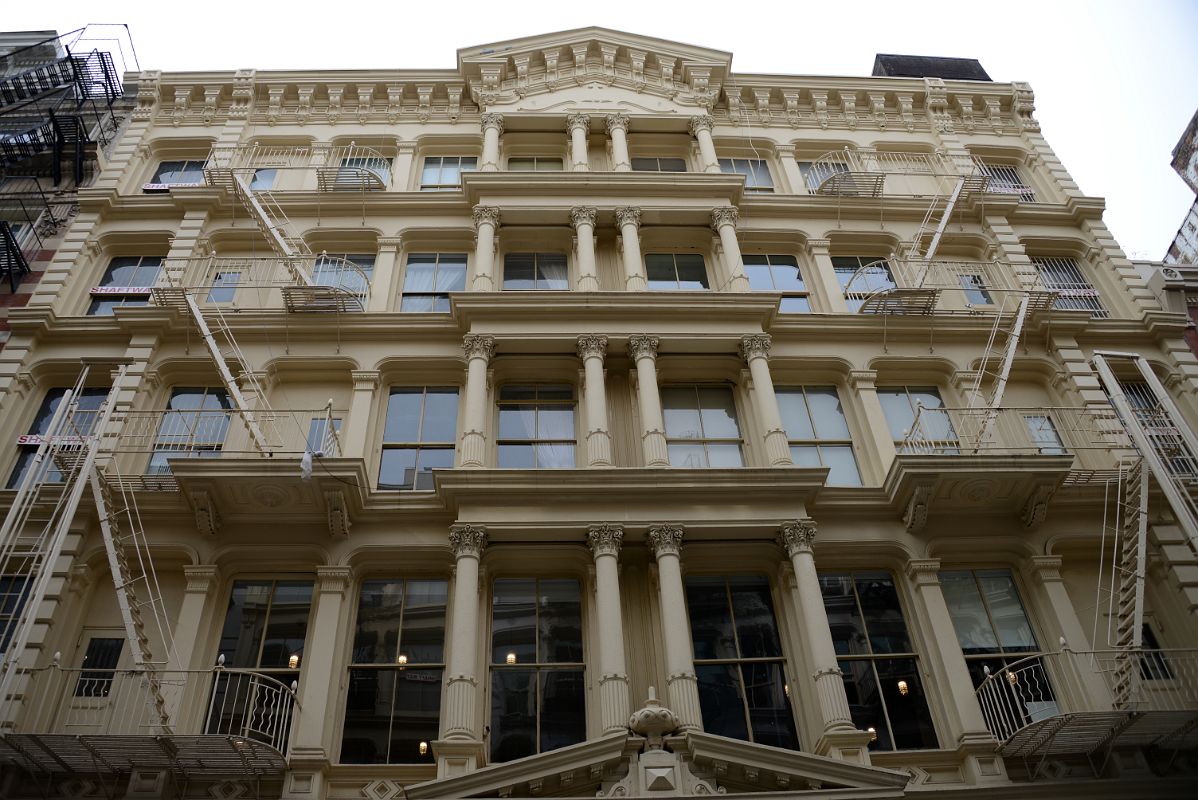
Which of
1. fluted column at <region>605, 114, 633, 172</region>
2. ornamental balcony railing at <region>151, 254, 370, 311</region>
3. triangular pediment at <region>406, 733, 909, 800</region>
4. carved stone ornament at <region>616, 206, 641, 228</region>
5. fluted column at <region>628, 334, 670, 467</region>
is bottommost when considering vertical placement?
triangular pediment at <region>406, 733, 909, 800</region>

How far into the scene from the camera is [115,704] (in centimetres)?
1390

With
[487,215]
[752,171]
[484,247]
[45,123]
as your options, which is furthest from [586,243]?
[45,123]

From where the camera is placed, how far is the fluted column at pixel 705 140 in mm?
23531

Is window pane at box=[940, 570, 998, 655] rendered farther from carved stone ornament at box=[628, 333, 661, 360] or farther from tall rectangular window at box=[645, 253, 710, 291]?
tall rectangular window at box=[645, 253, 710, 291]

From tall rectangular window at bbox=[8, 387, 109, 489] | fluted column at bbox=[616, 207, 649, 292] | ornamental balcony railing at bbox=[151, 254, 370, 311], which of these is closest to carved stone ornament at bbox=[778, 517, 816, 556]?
fluted column at bbox=[616, 207, 649, 292]

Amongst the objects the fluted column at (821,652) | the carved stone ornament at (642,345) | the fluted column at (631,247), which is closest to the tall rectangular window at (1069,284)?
the fluted column at (631,247)

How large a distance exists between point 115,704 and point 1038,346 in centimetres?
1929

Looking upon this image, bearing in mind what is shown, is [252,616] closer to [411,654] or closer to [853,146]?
[411,654]

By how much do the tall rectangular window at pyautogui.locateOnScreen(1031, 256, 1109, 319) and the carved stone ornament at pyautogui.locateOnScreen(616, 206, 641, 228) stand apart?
9884 mm

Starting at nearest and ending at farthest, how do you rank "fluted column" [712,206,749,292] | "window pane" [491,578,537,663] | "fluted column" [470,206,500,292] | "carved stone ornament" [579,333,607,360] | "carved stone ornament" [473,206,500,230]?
"window pane" [491,578,537,663], "carved stone ornament" [579,333,607,360], "fluted column" [470,206,500,292], "fluted column" [712,206,749,292], "carved stone ornament" [473,206,500,230]

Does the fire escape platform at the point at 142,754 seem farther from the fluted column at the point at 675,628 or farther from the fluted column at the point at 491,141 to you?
the fluted column at the point at 491,141

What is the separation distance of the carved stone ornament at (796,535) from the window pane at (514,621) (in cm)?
452

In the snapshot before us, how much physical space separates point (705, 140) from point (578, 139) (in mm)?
3307

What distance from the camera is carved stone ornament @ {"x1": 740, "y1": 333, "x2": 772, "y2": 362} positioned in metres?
19.3
